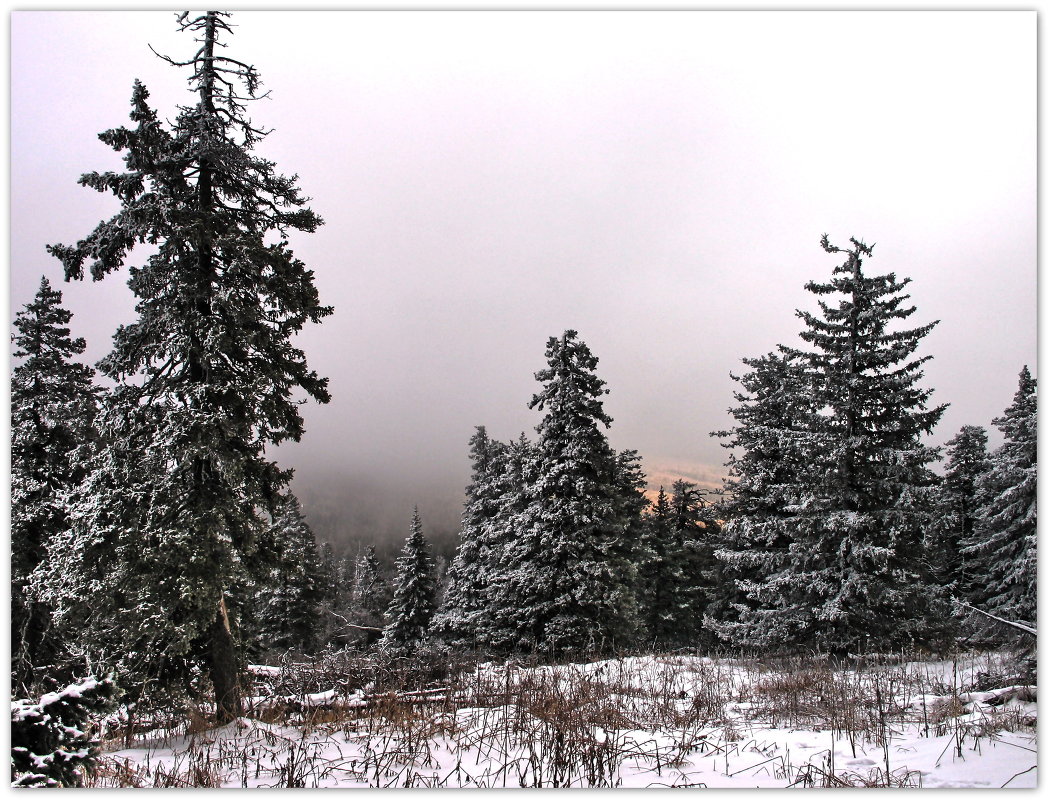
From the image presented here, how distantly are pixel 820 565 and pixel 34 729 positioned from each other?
1698cm

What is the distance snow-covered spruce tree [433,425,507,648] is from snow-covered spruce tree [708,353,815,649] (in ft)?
35.5

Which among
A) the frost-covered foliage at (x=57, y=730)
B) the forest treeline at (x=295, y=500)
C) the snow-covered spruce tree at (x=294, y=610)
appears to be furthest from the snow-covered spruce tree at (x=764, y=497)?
the snow-covered spruce tree at (x=294, y=610)

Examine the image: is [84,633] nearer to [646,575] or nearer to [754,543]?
[754,543]

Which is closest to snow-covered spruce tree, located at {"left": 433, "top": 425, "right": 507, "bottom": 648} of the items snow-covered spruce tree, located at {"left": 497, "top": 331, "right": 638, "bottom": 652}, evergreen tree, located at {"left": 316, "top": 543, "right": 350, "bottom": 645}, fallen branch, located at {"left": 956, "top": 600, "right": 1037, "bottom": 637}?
snow-covered spruce tree, located at {"left": 497, "top": 331, "right": 638, "bottom": 652}

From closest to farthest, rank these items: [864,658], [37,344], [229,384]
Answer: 1. [229,384]
2. [864,658]
3. [37,344]

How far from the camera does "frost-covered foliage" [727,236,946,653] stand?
13656 millimetres

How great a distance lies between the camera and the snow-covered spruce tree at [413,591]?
2917 cm

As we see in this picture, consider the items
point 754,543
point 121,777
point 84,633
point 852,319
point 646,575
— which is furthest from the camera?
point 646,575

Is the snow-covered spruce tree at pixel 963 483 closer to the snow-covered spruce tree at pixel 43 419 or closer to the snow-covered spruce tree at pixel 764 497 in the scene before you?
the snow-covered spruce tree at pixel 764 497

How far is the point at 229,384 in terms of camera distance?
7723 millimetres

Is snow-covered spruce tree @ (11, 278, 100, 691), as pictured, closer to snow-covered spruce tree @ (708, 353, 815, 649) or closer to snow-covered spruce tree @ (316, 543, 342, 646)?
snow-covered spruce tree @ (316, 543, 342, 646)

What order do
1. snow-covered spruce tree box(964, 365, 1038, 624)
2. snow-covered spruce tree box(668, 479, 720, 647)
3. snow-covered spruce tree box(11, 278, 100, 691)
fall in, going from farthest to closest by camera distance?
1. snow-covered spruce tree box(668, 479, 720, 647)
2. snow-covered spruce tree box(11, 278, 100, 691)
3. snow-covered spruce tree box(964, 365, 1038, 624)

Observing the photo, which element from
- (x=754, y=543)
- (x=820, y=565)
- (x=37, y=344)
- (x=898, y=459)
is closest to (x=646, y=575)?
(x=754, y=543)

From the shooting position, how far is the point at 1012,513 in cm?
1739
